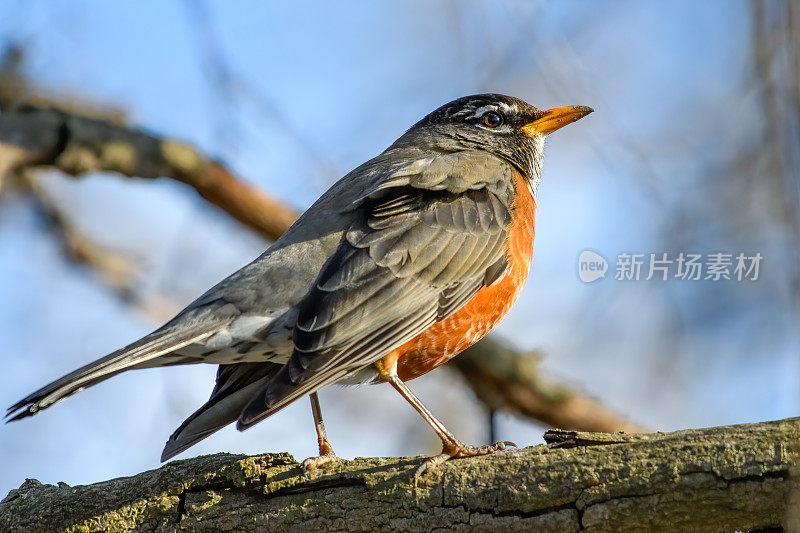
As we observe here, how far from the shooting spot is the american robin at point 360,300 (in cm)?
367

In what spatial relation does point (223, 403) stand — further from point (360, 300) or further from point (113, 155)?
point (113, 155)

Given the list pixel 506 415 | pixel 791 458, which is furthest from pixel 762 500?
pixel 506 415

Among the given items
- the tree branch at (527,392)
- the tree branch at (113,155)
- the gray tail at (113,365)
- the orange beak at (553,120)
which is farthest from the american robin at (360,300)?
the tree branch at (113,155)

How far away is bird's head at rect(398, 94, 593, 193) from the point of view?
548cm

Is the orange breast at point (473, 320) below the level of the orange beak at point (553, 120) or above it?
below

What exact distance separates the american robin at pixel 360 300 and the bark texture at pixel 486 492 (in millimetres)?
165

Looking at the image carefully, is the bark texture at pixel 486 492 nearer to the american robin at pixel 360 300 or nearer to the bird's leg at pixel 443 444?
the bird's leg at pixel 443 444

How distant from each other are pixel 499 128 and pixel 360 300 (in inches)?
86.9

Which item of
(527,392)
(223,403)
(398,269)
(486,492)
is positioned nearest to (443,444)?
(486,492)

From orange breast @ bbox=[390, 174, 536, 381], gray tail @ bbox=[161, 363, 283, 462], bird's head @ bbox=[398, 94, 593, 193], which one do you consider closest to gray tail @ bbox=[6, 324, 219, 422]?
gray tail @ bbox=[161, 363, 283, 462]

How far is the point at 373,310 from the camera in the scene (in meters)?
3.86

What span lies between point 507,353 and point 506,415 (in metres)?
0.45

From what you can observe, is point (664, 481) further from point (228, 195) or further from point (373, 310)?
point (228, 195)

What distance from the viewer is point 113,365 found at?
138 inches
